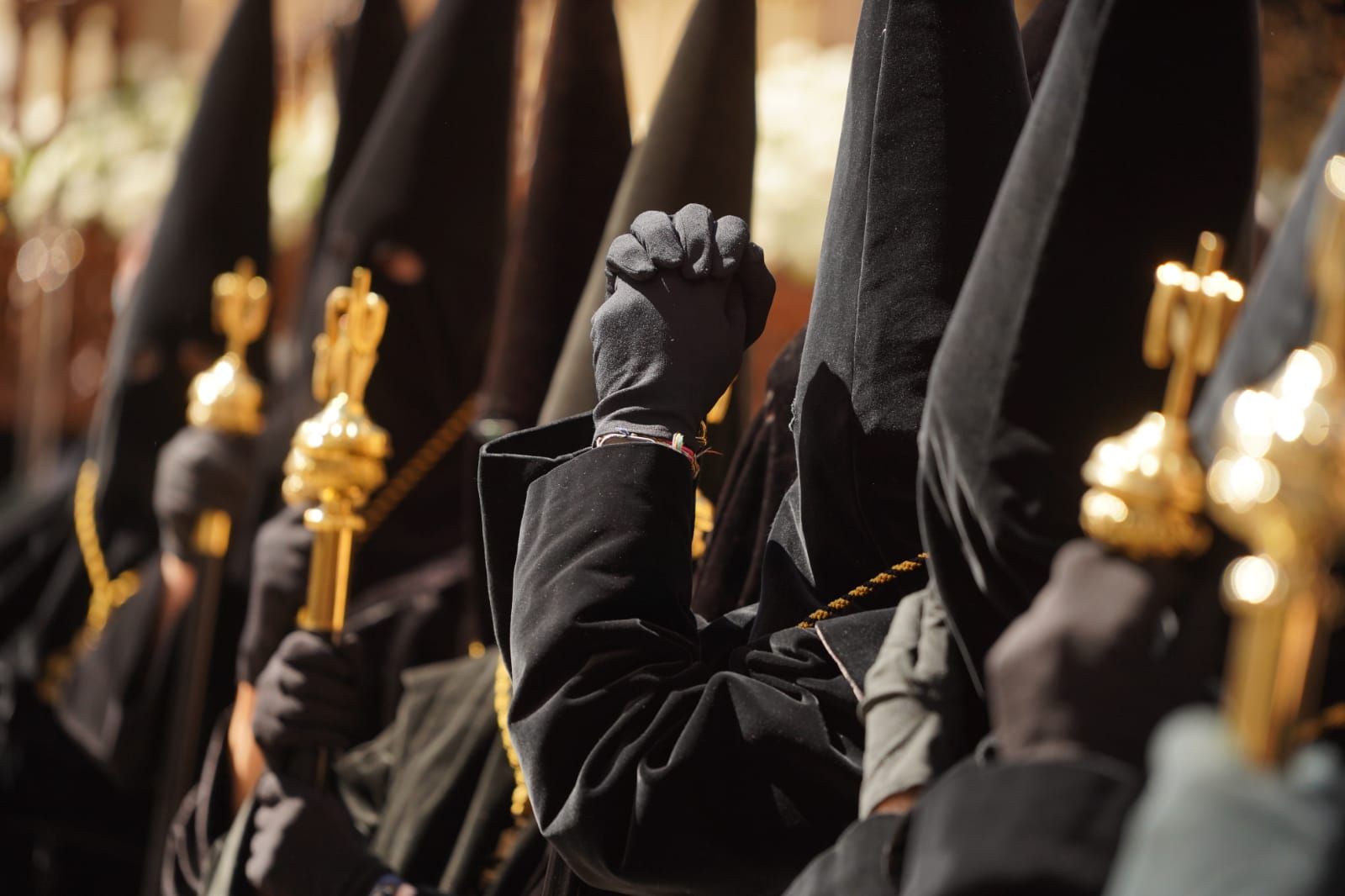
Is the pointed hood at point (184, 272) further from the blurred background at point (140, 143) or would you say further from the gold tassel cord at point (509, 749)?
the gold tassel cord at point (509, 749)

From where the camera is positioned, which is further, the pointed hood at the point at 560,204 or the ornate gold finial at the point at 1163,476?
the pointed hood at the point at 560,204

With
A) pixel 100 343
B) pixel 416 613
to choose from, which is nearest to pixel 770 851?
pixel 416 613

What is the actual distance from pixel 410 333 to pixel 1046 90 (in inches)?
92.9

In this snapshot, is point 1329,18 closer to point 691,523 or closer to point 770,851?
point 691,523

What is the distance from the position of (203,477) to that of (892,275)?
2249 millimetres

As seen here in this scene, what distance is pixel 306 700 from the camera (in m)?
2.55

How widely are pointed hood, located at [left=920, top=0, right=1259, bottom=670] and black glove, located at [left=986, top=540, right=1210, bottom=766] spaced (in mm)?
201

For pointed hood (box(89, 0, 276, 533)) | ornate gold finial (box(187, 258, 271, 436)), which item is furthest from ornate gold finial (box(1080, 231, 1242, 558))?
pointed hood (box(89, 0, 276, 533))

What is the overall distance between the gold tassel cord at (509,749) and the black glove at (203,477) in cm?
139

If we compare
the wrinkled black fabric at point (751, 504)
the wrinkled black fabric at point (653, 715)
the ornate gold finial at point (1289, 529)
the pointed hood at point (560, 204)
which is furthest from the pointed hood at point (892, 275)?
the pointed hood at point (560, 204)

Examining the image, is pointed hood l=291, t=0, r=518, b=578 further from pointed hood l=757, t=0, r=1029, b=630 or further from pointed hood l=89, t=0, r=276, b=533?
pointed hood l=757, t=0, r=1029, b=630

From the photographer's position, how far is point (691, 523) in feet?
5.99

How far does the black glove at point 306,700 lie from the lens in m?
2.55

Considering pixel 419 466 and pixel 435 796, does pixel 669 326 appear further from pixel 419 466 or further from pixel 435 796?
pixel 419 466
